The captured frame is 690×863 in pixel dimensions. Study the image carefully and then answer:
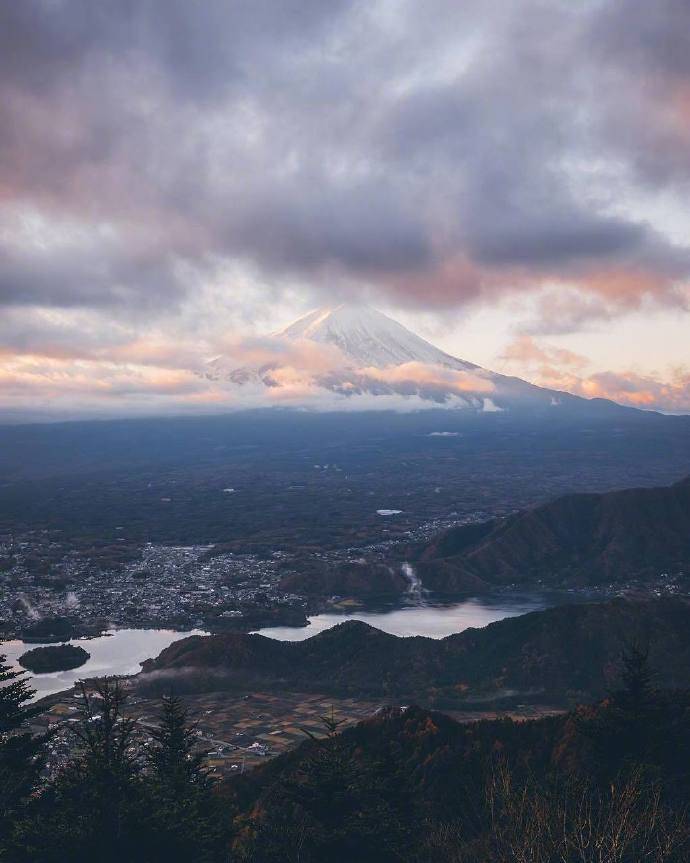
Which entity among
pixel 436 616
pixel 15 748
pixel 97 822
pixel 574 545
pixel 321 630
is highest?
pixel 97 822

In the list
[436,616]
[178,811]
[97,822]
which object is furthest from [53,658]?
[97,822]

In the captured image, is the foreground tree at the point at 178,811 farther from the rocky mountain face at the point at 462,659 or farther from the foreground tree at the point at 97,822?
the rocky mountain face at the point at 462,659

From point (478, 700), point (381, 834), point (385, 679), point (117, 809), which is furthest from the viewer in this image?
point (385, 679)

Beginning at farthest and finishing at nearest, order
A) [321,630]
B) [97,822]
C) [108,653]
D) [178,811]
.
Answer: [321,630] < [108,653] < [178,811] < [97,822]

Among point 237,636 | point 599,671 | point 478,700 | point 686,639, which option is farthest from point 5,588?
point 686,639

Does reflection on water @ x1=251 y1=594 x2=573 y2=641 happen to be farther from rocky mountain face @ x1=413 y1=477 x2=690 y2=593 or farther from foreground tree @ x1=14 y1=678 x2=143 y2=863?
foreground tree @ x1=14 y1=678 x2=143 y2=863

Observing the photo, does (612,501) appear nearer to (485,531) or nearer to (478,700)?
(485,531)

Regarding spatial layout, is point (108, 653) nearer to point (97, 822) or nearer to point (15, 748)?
point (15, 748)

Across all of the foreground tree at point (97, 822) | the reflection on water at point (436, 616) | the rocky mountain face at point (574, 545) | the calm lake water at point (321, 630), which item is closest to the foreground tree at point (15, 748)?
the foreground tree at point (97, 822)
